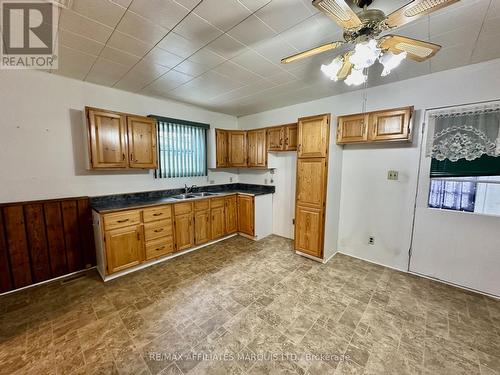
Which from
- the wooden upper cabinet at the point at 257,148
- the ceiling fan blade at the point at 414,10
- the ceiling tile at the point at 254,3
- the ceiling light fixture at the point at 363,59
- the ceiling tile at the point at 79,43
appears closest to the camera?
the ceiling fan blade at the point at 414,10

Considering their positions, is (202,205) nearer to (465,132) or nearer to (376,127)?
(376,127)

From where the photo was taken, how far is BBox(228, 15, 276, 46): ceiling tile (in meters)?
1.65

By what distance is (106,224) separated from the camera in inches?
102

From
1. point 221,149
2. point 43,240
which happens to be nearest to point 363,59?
point 221,149

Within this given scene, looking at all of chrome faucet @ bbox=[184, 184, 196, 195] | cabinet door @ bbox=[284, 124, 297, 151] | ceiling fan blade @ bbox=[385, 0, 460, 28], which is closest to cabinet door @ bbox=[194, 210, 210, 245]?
chrome faucet @ bbox=[184, 184, 196, 195]

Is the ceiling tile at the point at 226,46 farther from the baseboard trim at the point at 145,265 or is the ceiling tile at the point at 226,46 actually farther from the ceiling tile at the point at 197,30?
the baseboard trim at the point at 145,265

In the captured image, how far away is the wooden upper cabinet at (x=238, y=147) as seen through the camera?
4.44 m

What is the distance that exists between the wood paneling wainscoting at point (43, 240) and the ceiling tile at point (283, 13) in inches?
125

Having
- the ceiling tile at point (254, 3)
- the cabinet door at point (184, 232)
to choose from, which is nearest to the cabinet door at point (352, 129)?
the ceiling tile at point (254, 3)

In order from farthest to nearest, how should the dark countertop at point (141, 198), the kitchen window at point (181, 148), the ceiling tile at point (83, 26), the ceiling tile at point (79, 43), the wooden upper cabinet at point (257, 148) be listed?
the wooden upper cabinet at point (257, 148)
the kitchen window at point (181, 148)
the dark countertop at point (141, 198)
the ceiling tile at point (79, 43)
the ceiling tile at point (83, 26)

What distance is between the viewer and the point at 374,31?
1358 millimetres

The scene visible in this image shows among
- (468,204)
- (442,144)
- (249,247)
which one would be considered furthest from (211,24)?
(468,204)

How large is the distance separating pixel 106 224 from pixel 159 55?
211cm

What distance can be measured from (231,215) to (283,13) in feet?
10.8
